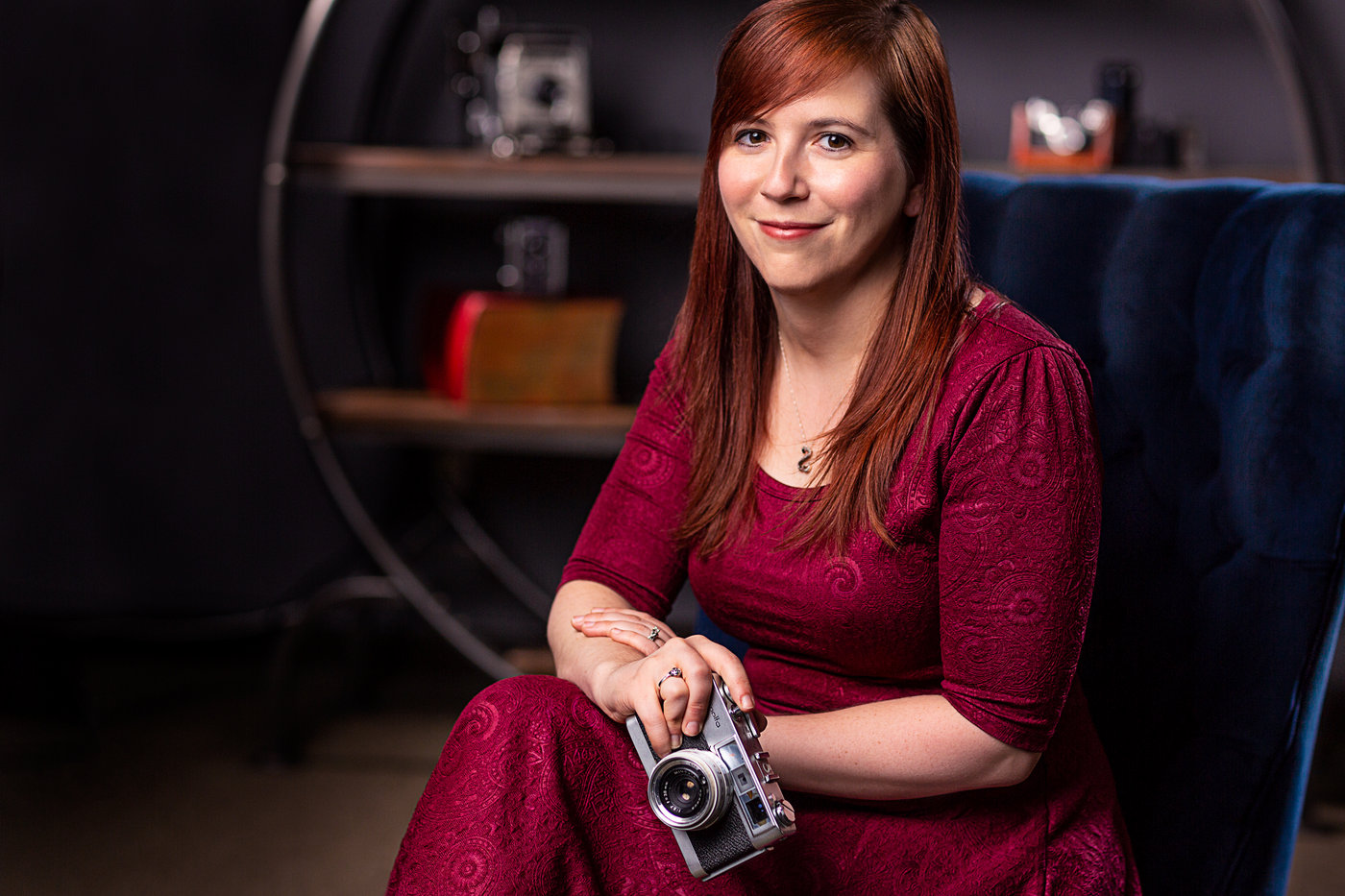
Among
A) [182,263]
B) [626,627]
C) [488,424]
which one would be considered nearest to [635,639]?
[626,627]

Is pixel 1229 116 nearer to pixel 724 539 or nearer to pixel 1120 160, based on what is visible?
pixel 1120 160

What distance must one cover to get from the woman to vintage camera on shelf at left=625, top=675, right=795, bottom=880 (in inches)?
1.2

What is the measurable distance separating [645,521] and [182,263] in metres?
1.74

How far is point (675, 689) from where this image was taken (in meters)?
0.86

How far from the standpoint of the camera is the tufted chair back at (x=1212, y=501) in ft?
3.30

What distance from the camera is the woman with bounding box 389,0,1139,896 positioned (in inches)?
34.7

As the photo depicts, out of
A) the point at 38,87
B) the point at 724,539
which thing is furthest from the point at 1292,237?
the point at 38,87

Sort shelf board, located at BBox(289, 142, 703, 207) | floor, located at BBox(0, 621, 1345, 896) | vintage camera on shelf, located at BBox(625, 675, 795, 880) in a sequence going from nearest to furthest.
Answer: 1. vintage camera on shelf, located at BBox(625, 675, 795, 880)
2. floor, located at BBox(0, 621, 1345, 896)
3. shelf board, located at BBox(289, 142, 703, 207)

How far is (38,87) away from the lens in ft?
8.15

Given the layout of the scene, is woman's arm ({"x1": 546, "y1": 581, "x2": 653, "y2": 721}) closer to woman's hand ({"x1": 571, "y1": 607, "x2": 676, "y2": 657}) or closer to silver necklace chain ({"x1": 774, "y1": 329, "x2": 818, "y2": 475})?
woman's hand ({"x1": 571, "y1": 607, "x2": 676, "y2": 657})

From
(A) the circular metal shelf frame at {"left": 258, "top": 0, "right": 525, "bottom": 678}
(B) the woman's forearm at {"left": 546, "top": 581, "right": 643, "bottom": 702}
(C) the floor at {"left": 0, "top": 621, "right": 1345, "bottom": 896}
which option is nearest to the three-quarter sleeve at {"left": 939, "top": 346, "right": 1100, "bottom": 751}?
(B) the woman's forearm at {"left": 546, "top": 581, "right": 643, "bottom": 702}

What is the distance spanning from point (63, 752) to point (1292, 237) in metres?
1.98

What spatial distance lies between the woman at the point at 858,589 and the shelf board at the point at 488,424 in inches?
38.1

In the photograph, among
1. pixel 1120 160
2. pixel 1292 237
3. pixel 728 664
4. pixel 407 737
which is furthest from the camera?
pixel 407 737
